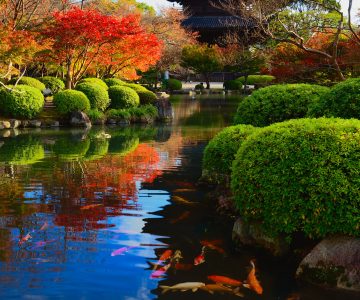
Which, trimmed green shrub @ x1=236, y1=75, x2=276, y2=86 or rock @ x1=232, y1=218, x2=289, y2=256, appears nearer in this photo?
rock @ x1=232, y1=218, x2=289, y2=256

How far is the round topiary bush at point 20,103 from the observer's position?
20703 mm

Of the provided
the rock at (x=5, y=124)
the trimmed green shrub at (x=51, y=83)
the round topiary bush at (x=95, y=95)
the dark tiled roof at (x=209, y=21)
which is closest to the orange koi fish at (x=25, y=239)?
the rock at (x=5, y=124)

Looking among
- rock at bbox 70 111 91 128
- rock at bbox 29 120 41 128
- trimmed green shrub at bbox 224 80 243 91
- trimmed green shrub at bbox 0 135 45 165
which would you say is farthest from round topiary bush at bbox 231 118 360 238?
trimmed green shrub at bbox 224 80 243 91

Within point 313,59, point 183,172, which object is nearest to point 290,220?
point 183,172

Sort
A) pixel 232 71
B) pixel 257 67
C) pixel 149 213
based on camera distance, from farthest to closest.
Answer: pixel 232 71, pixel 257 67, pixel 149 213

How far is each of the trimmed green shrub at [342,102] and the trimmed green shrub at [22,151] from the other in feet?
24.2

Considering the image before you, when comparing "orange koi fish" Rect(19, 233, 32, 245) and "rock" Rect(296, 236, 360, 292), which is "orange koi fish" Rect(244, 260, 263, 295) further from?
"orange koi fish" Rect(19, 233, 32, 245)

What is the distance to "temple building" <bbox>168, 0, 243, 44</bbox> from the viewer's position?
53.6 meters

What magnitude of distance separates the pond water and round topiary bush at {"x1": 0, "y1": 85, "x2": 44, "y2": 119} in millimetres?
8036

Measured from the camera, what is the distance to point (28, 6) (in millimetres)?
27094

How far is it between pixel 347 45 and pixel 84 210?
17.4 meters

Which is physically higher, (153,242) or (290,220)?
(290,220)

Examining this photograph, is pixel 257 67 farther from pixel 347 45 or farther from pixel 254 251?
pixel 254 251

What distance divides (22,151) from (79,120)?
294 inches
